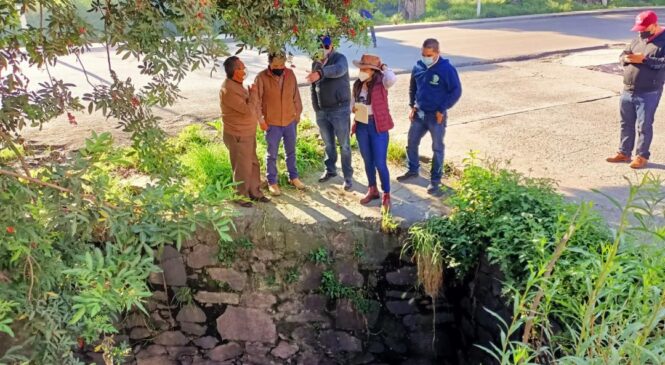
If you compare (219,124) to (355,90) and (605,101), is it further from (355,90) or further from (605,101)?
(605,101)

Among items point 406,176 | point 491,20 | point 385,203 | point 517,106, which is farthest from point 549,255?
point 491,20

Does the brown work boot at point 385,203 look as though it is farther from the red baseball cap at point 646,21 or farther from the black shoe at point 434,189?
the red baseball cap at point 646,21

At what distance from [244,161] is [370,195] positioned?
4.21ft

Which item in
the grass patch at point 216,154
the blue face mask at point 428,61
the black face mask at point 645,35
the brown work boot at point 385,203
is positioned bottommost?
the brown work boot at point 385,203

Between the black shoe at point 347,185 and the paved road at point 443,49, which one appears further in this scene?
the paved road at point 443,49

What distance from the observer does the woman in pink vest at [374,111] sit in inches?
198

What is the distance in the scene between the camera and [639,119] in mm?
6016

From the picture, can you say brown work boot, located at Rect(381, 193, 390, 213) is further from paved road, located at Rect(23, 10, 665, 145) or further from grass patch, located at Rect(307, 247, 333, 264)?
paved road, located at Rect(23, 10, 665, 145)

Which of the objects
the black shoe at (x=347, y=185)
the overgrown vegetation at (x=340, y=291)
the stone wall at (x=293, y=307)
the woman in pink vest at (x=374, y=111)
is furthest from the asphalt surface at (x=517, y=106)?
the overgrown vegetation at (x=340, y=291)

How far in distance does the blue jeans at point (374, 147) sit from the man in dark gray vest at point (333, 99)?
29cm

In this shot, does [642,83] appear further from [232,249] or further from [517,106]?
[232,249]

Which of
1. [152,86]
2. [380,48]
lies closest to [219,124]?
[152,86]

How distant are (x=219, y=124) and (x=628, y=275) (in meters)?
5.15

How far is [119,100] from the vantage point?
3225 millimetres
